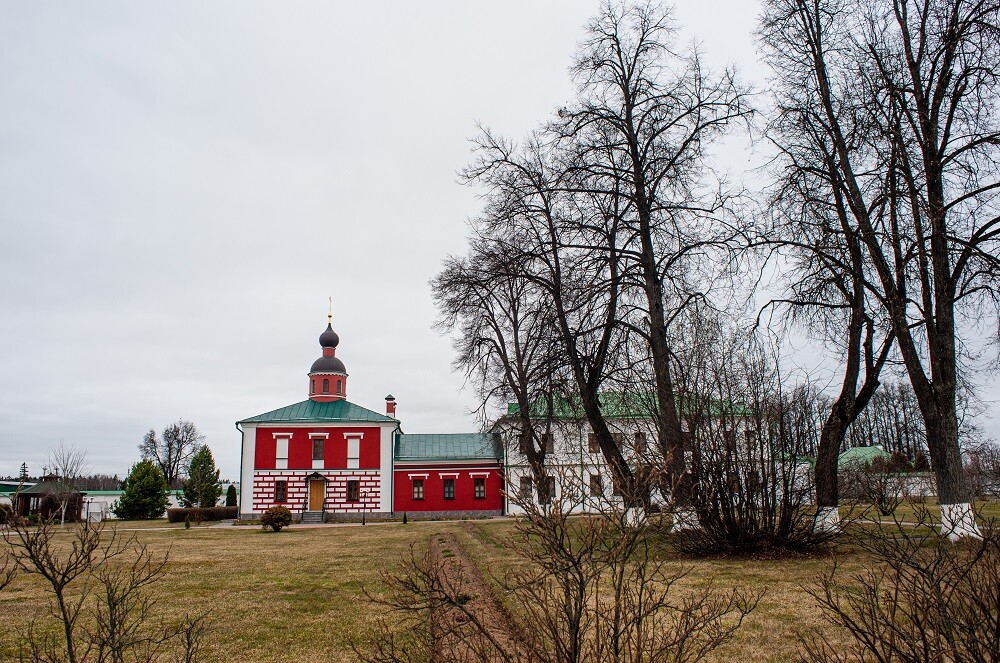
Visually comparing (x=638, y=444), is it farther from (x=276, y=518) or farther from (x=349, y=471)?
(x=349, y=471)

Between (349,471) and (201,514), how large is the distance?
324 inches

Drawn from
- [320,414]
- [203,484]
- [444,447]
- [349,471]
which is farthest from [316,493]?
[203,484]

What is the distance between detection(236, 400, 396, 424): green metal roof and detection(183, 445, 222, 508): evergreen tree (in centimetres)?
768

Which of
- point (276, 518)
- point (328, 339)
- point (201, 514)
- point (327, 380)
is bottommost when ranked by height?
point (201, 514)

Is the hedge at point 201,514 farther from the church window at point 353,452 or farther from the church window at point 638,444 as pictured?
the church window at point 638,444

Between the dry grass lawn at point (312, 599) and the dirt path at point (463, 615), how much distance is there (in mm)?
403

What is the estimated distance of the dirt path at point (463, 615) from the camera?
3748mm

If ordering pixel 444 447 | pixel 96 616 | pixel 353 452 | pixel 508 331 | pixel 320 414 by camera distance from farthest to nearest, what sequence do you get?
pixel 444 447
pixel 320 414
pixel 353 452
pixel 508 331
pixel 96 616

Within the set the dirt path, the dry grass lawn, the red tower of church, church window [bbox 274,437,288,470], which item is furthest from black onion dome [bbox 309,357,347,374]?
the dry grass lawn

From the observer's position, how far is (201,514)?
37.8 m

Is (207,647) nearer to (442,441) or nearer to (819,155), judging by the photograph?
(819,155)

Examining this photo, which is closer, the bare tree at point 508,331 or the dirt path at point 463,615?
the dirt path at point 463,615

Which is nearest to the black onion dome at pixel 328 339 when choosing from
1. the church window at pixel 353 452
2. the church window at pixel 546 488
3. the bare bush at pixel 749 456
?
the church window at pixel 353 452

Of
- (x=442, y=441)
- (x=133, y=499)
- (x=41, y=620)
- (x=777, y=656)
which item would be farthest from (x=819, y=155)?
(x=133, y=499)
